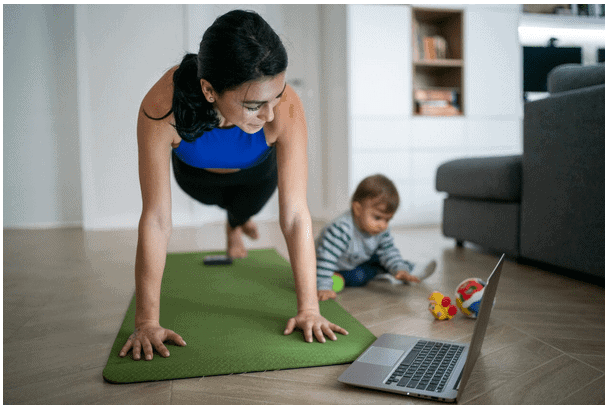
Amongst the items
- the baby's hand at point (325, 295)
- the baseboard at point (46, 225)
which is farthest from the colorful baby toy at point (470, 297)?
the baseboard at point (46, 225)

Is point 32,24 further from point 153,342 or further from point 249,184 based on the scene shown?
point 153,342

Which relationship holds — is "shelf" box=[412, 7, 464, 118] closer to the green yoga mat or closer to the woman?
the green yoga mat

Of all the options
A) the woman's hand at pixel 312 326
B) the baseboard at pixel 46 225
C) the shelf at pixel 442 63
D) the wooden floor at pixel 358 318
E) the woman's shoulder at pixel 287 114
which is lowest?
the baseboard at pixel 46 225

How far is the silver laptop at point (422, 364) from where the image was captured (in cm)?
81

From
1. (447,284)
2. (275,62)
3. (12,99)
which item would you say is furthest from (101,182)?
(275,62)

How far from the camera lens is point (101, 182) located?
3883 millimetres

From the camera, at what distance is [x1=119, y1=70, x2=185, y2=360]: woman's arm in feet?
3.39

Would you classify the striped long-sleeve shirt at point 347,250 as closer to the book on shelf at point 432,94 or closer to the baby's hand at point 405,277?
the baby's hand at point 405,277

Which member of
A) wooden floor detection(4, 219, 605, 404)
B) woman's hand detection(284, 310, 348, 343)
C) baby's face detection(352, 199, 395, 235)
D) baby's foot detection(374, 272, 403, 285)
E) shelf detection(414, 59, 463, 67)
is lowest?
baby's foot detection(374, 272, 403, 285)

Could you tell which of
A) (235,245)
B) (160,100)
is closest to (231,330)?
(160,100)

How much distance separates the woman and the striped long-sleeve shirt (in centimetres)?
42

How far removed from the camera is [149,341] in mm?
1021

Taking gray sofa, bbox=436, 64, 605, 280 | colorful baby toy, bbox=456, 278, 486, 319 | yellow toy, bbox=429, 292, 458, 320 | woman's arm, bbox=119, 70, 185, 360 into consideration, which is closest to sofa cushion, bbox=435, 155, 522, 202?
gray sofa, bbox=436, 64, 605, 280

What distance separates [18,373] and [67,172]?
11.5 ft
